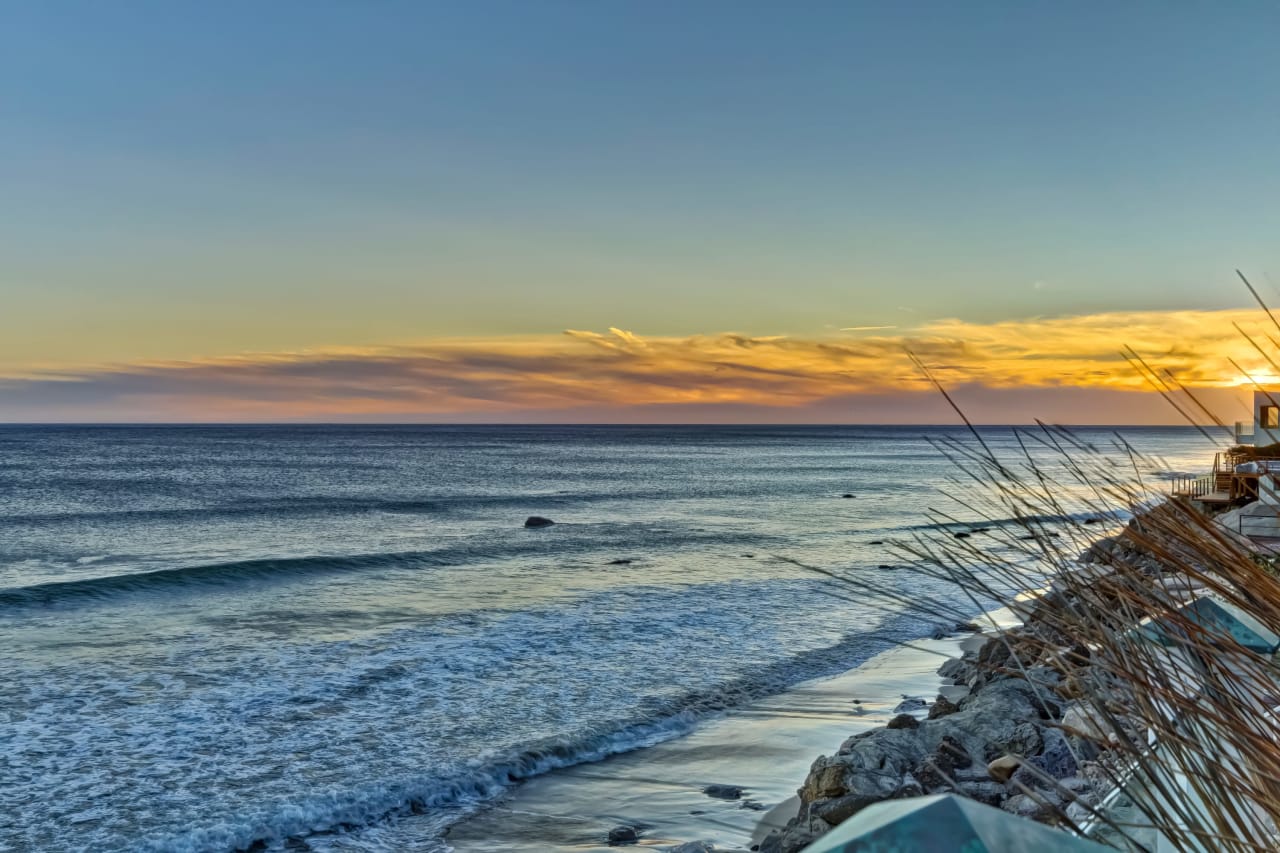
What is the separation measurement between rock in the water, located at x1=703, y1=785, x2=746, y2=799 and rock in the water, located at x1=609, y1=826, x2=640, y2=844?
1132 millimetres

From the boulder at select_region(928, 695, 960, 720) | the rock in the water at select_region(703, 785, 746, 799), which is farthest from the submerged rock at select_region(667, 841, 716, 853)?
the boulder at select_region(928, 695, 960, 720)

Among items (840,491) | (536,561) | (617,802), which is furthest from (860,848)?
(840,491)

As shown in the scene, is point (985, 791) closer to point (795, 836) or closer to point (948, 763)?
point (948, 763)

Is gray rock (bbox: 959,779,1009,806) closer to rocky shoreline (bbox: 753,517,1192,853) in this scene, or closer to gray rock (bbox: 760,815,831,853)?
rocky shoreline (bbox: 753,517,1192,853)

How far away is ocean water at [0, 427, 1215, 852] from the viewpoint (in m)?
8.99

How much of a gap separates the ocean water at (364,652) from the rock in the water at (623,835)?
1.52 metres

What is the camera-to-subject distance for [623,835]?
307 inches

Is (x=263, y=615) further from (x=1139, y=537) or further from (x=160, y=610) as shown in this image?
(x=1139, y=537)

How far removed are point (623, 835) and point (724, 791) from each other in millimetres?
1417

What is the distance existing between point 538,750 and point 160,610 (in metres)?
13.0

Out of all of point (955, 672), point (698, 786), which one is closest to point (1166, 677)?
point (698, 786)

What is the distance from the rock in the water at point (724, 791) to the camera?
8750mm

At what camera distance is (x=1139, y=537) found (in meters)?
2.10

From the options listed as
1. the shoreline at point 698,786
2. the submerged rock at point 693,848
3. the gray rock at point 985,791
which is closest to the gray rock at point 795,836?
the shoreline at point 698,786
